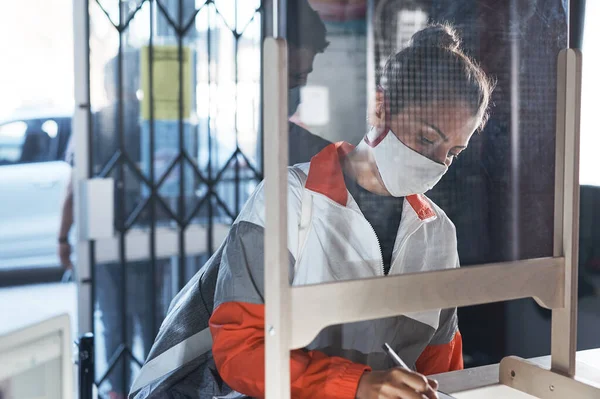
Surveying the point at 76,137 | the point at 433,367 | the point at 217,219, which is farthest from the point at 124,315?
the point at 433,367

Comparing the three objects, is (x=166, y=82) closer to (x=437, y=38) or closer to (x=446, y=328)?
(x=446, y=328)

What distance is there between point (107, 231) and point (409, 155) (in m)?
1.94

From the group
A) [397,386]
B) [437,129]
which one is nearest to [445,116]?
[437,129]

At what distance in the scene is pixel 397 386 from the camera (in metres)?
0.99

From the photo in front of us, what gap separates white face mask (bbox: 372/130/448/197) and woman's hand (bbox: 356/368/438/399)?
0.26 m

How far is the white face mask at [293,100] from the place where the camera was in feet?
3.07

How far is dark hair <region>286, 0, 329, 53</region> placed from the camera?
100 cm

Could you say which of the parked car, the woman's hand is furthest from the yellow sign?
the woman's hand

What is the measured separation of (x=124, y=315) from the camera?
2861 mm

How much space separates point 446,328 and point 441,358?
7cm

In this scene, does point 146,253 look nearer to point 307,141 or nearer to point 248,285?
point 248,285

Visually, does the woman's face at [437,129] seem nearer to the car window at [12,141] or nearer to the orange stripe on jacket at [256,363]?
the orange stripe on jacket at [256,363]

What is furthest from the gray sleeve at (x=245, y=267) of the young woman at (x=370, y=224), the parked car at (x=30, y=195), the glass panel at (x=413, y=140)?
the parked car at (x=30, y=195)

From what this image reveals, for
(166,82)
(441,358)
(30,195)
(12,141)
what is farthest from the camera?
(30,195)
